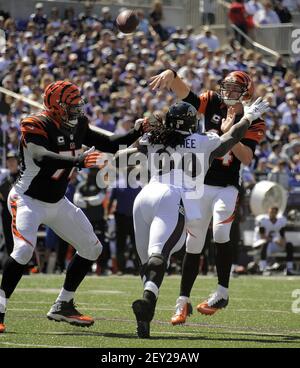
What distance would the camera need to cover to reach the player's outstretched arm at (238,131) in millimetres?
7707

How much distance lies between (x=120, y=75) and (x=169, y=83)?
36.5 feet

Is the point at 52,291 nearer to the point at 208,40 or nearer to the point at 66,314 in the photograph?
the point at 66,314

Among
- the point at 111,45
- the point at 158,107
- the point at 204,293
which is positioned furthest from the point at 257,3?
the point at 204,293

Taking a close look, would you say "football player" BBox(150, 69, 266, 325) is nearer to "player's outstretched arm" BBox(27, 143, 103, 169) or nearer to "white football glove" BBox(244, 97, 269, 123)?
"white football glove" BBox(244, 97, 269, 123)

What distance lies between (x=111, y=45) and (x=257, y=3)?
4.92 metres

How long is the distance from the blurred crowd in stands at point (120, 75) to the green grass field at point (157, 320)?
2993 mm

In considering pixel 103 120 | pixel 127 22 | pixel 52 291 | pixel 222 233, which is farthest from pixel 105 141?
pixel 103 120

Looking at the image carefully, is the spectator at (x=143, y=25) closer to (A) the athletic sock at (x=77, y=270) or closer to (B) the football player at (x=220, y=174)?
(B) the football player at (x=220, y=174)

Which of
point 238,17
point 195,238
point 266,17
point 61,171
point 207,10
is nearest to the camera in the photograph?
point 61,171

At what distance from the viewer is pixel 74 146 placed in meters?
8.04

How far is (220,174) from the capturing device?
882cm

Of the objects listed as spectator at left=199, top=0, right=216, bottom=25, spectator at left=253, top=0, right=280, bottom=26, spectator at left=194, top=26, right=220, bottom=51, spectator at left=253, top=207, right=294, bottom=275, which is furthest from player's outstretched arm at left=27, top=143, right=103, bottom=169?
spectator at left=199, top=0, right=216, bottom=25

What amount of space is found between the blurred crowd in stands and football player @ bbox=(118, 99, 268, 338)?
6817 mm

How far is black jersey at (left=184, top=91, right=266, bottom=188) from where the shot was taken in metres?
8.80
